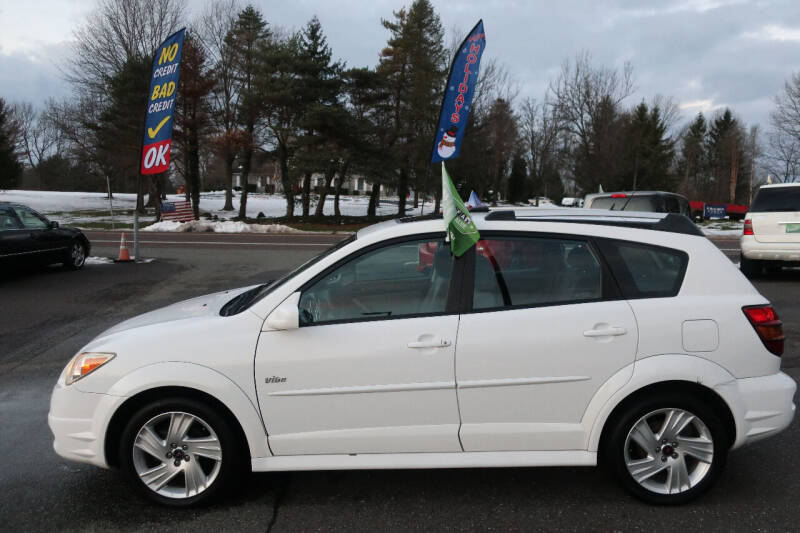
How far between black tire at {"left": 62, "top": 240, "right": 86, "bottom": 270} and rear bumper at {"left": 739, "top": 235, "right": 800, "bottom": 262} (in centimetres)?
1342

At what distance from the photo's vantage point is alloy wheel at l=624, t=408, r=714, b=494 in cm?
306

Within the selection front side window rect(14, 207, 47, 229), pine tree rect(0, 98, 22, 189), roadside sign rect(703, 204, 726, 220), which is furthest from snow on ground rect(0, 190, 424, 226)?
front side window rect(14, 207, 47, 229)

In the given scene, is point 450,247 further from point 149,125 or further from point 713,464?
point 149,125

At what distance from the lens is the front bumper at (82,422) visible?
3.06 meters

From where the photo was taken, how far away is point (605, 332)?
3.02m

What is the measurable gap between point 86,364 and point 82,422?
12.2 inches

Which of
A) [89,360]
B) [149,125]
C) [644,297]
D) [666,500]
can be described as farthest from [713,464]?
[149,125]

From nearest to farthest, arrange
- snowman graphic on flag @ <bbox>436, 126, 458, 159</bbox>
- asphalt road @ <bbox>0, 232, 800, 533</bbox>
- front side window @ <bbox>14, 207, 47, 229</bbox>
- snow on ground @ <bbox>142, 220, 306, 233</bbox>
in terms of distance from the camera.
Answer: asphalt road @ <bbox>0, 232, 800, 533</bbox> → front side window @ <bbox>14, 207, 47, 229</bbox> → snowman graphic on flag @ <bbox>436, 126, 458, 159</bbox> → snow on ground @ <bbox>142, 220, 306, 233</bbox>

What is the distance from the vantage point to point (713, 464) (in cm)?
308

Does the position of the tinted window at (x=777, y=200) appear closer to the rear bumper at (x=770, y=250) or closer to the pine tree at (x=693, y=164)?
the rear bumper at (x=770, y=250)

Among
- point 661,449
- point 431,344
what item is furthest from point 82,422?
point 661,449

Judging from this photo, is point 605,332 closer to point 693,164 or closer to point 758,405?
point 758,405

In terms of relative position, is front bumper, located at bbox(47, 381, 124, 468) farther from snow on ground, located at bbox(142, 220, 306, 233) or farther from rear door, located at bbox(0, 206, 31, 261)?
snow on ground, located at bbox(142, 220, 306, 233)

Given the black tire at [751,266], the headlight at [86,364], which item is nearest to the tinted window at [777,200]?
the black tire at [751,266]
